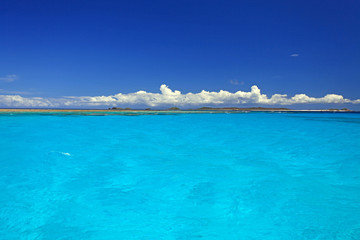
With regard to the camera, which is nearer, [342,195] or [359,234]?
[359,234]

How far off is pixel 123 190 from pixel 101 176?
218cm

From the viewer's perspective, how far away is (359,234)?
5.51 m

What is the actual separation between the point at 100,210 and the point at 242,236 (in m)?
4.22

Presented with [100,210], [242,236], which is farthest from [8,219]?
[242,236]

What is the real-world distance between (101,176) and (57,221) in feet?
13.2

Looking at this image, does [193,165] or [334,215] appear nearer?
[334,215]

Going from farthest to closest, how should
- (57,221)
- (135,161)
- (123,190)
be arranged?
(135,161) → (123,190) → (57,221)

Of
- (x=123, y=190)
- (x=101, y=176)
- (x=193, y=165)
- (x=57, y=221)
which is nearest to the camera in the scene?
(x=57, y=221)

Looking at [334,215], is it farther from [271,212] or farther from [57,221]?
[57,221]

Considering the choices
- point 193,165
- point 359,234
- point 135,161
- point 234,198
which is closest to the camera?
point 359,234

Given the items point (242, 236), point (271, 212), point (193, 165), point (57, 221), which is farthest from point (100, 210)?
point (193, 165)

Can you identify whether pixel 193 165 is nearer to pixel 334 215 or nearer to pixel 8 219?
pixel 334 215

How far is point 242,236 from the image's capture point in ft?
18.6

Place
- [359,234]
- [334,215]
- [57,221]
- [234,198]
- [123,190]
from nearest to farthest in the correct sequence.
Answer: [359,234] < [57,221] < [334,215] < [234,198] < [123,190]
